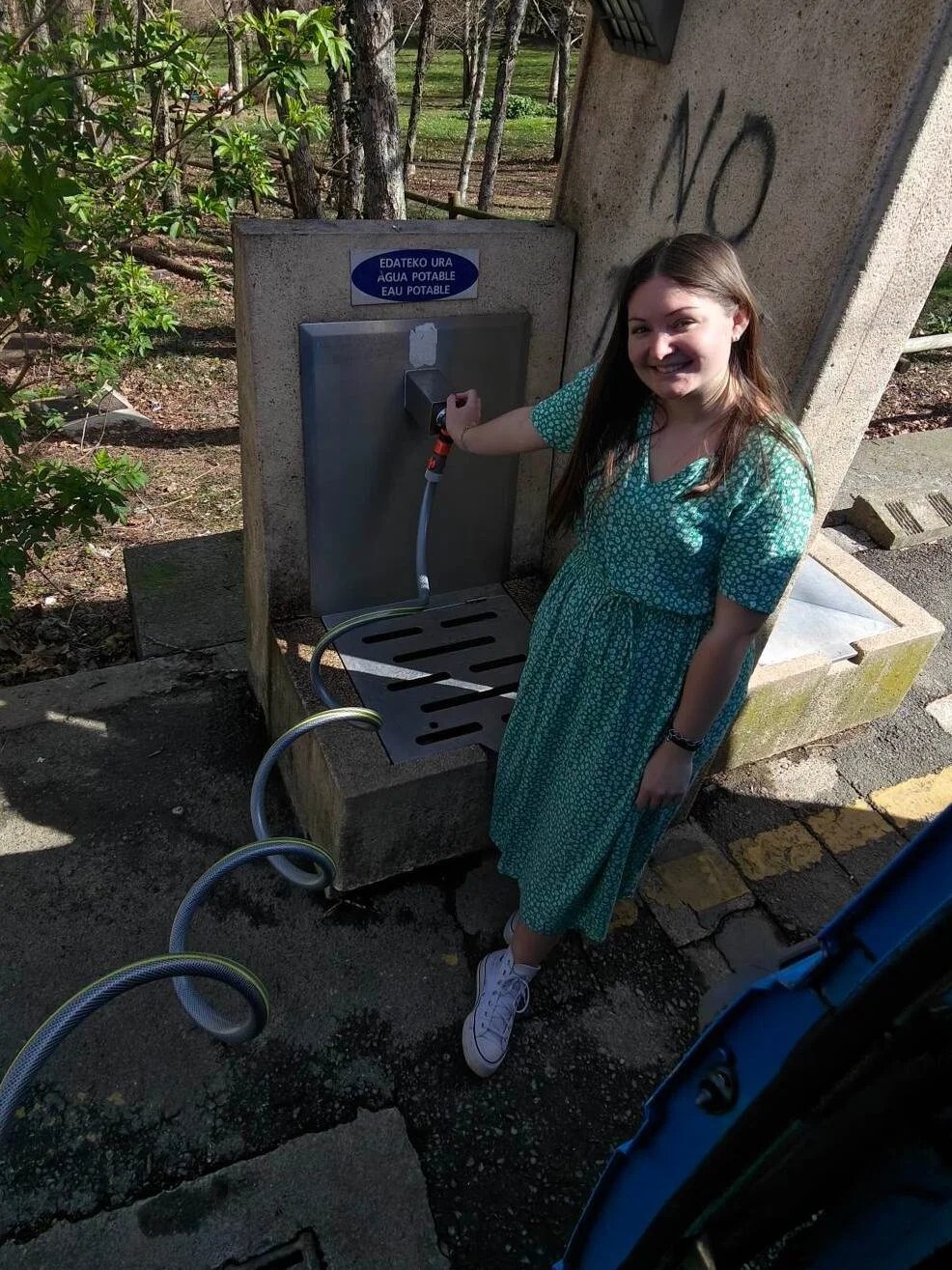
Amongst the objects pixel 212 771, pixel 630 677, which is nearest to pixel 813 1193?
pixel 630 677

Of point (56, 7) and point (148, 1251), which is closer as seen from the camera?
point (148, 1251)

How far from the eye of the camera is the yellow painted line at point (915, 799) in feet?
10.2

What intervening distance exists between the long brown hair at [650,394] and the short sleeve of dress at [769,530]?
5 centimetres

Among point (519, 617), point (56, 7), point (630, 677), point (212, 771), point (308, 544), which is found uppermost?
point (56, 7)

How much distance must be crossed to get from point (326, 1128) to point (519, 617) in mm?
1620

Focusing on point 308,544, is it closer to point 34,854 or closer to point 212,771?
point 212,771

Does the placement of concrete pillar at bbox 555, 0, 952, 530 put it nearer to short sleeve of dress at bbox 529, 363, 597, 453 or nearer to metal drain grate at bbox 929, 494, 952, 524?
short sleeve of dress at bbox 529, 363, 597, 453

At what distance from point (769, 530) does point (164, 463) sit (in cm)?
495

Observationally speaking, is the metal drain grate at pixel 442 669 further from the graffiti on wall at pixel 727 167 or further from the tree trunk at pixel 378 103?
the tree trunk at pixel 378 103

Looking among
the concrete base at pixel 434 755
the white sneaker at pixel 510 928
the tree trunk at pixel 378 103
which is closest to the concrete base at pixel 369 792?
the concrete base at pixel 434 755

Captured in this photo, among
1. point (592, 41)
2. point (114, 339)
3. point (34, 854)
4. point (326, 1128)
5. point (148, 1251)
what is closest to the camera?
point (148, 1251)

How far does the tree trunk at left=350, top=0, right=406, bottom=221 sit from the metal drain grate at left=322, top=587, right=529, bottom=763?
9.51ft

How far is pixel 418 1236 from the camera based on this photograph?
1888 mm

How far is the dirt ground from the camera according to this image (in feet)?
13.6
